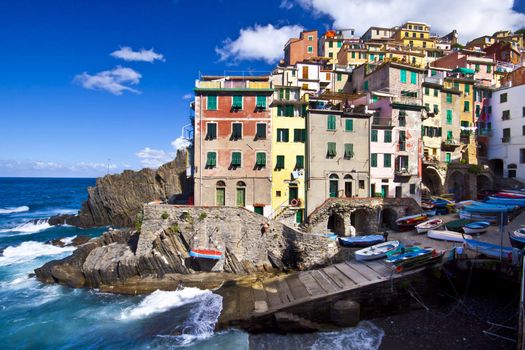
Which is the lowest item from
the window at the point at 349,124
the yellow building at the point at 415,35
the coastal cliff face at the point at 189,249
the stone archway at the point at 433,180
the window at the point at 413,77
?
the coastal cliff face at the point at 189,249

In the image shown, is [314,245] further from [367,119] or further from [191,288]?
[367,119]

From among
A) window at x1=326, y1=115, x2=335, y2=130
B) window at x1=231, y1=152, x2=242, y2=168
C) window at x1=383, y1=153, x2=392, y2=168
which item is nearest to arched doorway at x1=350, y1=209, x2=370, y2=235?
window at x1=383, y1=153, x2=392, y2=168

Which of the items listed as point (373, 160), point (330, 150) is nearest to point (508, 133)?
point (373, 160)

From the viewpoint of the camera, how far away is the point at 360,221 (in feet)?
121

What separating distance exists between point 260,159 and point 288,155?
341 cm

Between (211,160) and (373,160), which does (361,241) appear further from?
(211,160)

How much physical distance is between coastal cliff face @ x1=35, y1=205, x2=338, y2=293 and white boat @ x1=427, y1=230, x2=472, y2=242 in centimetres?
956

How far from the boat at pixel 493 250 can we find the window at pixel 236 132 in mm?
24082

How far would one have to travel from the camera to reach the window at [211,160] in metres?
34.5

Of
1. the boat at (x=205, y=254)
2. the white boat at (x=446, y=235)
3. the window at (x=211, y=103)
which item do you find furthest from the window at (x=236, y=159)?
the white boat at (x=446, y=235)

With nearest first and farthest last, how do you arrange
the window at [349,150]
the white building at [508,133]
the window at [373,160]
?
the window at [349,150] < the window at [373,160] < the white building at [508,133]

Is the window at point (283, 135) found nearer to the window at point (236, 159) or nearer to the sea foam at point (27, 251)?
the window at point (236, 159)

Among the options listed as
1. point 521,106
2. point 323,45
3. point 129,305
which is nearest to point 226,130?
point 129,305

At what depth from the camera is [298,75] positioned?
54.6 meters
